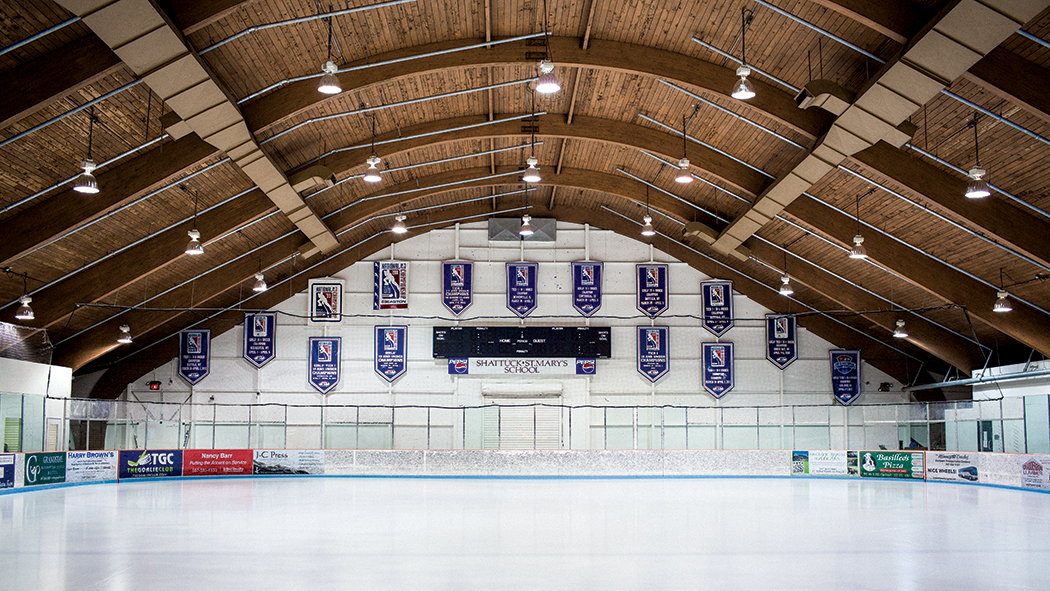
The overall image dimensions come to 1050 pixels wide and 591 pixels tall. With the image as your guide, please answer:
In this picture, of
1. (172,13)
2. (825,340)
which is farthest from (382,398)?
(172,13)

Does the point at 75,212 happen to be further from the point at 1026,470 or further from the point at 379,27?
the point at 1026,470

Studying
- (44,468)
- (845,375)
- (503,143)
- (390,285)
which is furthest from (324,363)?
(845,375)

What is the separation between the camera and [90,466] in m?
25.5

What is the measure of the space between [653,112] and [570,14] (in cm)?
525

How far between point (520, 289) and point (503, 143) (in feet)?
28.9

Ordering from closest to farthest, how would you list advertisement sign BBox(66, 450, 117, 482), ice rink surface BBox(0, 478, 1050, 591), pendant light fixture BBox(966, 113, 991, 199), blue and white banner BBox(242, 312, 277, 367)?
ice rink surface BBox(0, 478, 1050, 591), pendant light fixture BBox(966, 113, 991, 199), advertisement sign BBox(66, 450, 117, 482), blue and white banner BBox(242, 312, 277, 367)

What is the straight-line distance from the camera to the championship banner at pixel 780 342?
3422 cm

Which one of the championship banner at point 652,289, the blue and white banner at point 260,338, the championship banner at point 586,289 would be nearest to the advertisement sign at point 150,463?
the blue and white banner at point 260,338

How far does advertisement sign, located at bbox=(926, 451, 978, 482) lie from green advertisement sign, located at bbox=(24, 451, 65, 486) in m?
28.4

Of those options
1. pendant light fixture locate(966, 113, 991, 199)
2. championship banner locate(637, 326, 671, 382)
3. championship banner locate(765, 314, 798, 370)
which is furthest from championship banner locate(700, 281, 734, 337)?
pendant light fixture locate(966, 113, 991, 199)

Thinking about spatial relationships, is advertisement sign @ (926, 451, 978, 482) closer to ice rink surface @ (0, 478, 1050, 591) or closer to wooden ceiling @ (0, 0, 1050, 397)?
wooden ceiling @ (0, 0, 1050, 397)

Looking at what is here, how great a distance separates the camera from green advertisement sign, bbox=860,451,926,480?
92.6 feet

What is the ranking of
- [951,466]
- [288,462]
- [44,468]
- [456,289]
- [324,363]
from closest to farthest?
[44,468] → [951,466] → [288,462] → [324,363] → [456,289]

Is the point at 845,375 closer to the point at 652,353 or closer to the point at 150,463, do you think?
the point at 652,353
